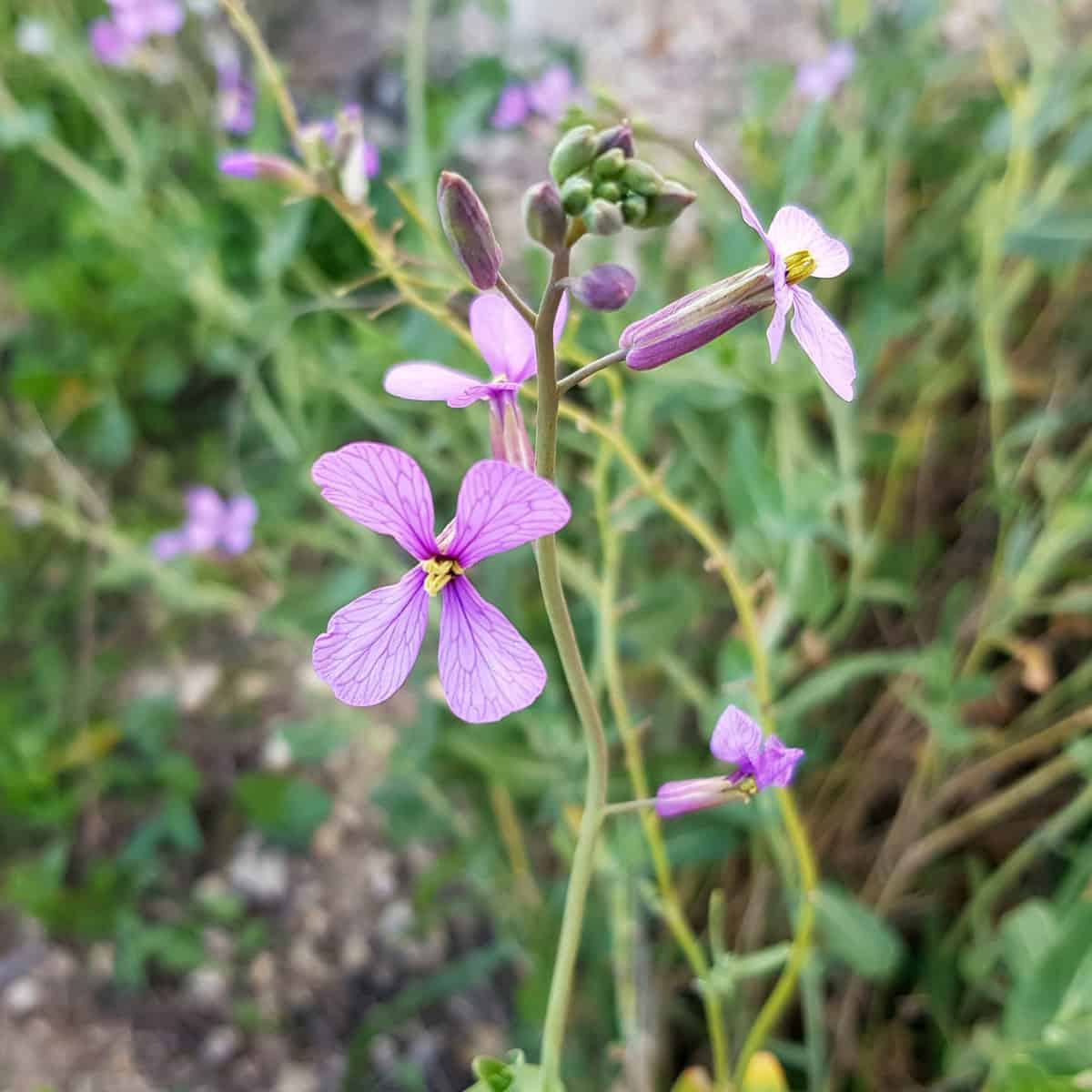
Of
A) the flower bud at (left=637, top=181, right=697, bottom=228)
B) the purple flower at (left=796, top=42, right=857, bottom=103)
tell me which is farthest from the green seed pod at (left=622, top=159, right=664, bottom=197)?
the purple flower at (left=796, top=42, right=857, bottom=103)

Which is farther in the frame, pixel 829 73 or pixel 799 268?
pixel 829 73

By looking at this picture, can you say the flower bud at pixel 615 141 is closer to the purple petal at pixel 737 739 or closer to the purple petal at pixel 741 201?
Result: the purple petal at pixel 741 201

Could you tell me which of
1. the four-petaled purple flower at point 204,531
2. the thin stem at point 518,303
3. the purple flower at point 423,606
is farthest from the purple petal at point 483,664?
the four-petaled purple flower at point 204,531

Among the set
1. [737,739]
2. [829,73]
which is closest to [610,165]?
[737,739]

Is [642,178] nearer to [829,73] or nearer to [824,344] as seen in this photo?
[824,344]

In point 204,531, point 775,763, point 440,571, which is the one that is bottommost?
point 775,763

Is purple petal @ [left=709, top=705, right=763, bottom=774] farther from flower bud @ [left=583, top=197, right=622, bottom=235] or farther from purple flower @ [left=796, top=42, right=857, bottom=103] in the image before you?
purple flower @ [left=796, top=42, right=857, bottom=103]

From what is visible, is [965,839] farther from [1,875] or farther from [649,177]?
[1,875]
